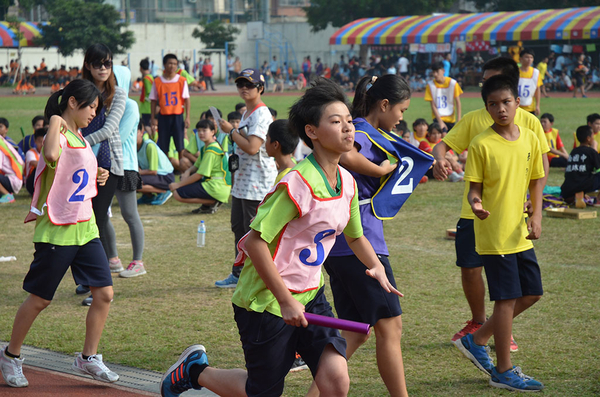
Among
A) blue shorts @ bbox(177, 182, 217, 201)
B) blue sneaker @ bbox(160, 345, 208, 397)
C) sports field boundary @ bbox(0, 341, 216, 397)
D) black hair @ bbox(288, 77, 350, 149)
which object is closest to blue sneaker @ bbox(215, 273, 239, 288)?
sports field boundary @ bbox(0, 341, 216, 397)

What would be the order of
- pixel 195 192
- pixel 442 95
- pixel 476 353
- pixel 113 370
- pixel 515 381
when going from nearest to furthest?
pixel 515 381
pixel 476 353
pixel 113 370
pixel 195 192
pixel 442 95

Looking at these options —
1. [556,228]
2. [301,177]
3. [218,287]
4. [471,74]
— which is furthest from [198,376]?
[471,74]

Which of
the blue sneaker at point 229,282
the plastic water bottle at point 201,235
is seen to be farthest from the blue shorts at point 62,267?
the plastic water bottle at point 201,235

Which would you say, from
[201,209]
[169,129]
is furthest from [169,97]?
[201,209]

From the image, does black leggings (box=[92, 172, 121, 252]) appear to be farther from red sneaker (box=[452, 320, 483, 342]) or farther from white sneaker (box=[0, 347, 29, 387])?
red sneaker (box=[452, 320, 483, 342])

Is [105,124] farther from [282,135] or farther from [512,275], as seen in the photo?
[512,275]

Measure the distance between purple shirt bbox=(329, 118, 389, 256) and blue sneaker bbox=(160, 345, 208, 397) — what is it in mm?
858

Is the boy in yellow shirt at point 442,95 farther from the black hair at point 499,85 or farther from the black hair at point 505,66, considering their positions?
the black hair at point 499,85

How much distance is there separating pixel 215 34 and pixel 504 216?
190 ft

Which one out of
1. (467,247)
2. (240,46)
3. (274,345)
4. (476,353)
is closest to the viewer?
(274,345)

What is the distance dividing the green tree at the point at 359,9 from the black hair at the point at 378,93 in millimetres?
54005

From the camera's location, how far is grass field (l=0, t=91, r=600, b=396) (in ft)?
14.6

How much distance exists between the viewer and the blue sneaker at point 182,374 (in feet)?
11.9

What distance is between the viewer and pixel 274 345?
3100mm
